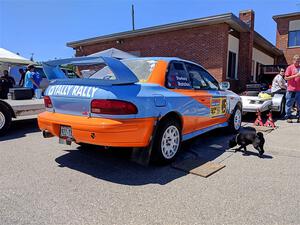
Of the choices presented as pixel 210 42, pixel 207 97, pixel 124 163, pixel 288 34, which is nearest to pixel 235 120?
pixel 207 97

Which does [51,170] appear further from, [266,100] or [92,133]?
[266,100]

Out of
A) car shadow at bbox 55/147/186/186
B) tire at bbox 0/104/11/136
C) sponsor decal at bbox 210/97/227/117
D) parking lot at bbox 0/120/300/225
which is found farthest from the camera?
tire at bbox 0/104/11/136

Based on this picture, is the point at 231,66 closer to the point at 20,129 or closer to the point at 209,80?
the point at 209,80

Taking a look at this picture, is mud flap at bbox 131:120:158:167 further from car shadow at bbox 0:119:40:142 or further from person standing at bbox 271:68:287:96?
person standing at bbox 271:68:287:96

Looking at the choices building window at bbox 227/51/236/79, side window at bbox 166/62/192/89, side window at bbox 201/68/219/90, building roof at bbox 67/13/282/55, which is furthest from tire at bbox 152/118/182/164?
building window at bbox 227/51/236/79

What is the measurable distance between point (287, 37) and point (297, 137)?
2130cm

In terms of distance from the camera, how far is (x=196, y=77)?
16.2 ft

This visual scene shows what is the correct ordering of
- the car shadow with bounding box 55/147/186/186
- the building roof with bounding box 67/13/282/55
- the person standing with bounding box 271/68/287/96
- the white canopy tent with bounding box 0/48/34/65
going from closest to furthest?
the car shadow with bounding box 55/147/186/186 < the person standing with bounding box 271/68/287/96 < the building roof with bounding box 67/13/282/55 < the white canopy tent with bounding box 0/48/34/65

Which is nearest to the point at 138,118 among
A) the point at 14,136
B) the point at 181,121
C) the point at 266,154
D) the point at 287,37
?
the point at 181,121

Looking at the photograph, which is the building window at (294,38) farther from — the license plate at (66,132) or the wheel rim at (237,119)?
the license plate at (66,132)

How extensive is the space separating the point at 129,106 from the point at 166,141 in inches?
37.8

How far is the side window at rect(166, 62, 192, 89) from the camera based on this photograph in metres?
4.08

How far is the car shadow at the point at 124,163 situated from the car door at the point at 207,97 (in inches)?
19.3

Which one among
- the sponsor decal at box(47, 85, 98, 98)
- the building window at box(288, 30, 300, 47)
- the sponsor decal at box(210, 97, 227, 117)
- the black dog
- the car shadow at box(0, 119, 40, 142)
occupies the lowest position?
the car shadow at box(0, 119, 40, 142)
